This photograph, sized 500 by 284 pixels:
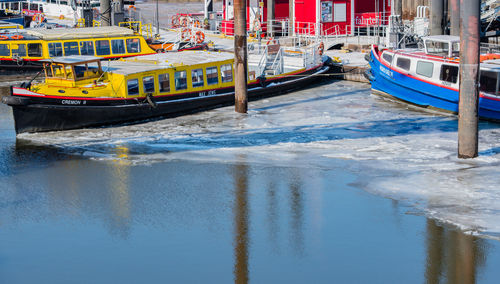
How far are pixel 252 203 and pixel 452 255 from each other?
5173mm

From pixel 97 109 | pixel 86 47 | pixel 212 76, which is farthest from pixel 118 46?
pixel 97 109

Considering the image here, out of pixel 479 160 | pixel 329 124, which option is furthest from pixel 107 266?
pixel 329 124

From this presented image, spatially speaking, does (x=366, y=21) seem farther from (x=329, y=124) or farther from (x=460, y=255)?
(x=460, y=255)

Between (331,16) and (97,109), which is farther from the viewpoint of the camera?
(331,16)

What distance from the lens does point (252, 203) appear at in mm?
18016

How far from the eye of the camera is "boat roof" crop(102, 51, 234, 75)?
27.8 metres

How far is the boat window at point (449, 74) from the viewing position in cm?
2767

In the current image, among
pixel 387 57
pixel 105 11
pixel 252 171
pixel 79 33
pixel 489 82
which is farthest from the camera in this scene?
pixel 105 11

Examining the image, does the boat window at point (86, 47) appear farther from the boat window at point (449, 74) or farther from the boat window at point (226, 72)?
the boat window at point (449, 74)

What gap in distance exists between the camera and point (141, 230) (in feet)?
53.4

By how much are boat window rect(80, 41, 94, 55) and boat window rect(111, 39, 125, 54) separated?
1088mm

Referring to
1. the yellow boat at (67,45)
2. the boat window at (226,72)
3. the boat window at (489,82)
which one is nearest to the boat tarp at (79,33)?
the yellow boat at (67,45)

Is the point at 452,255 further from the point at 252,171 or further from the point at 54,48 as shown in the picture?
the point at 54,48

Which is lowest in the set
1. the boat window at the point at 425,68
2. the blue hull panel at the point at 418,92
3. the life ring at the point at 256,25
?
the blue hull panel at the point at 418,92
